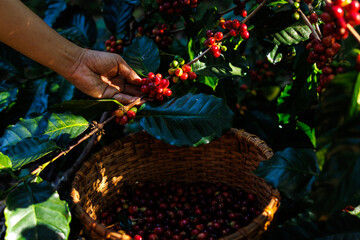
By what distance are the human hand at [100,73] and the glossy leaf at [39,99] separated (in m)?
0.40

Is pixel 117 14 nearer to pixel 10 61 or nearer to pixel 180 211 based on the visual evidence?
pixel 10 61

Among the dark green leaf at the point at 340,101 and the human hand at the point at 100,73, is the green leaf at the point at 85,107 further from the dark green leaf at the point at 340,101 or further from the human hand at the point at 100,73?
the dark green leaf at the point at 340,101

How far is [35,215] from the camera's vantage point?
1039 millimetres

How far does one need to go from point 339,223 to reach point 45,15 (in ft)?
6.27

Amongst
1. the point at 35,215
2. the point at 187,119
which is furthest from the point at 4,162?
the point at 187,119

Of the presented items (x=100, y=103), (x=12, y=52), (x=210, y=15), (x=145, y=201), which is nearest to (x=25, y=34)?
(x=100, y=103)

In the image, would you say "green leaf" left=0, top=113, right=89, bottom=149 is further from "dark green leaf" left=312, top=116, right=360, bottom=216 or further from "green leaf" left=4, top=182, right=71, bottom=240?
"dark green leaf" left=312, top=116, right=360, bottom=216

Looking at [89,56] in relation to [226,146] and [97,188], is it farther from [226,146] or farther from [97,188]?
[226,146]

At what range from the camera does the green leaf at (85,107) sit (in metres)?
1.31

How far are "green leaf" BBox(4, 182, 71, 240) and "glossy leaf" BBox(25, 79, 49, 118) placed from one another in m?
0.77

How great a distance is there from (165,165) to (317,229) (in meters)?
0.94

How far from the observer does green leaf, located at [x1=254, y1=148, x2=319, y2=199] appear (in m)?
1.06

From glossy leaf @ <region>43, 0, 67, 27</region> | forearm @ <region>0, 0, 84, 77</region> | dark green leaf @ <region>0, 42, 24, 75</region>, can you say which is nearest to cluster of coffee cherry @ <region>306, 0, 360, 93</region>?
forearm @ <region>0, 0, 84, 77</region>

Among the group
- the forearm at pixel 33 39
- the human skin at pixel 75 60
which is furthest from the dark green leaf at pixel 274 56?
the forearm at pixel 33 39
